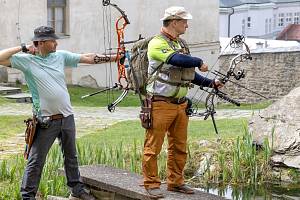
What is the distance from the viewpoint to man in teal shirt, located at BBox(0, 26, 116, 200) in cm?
724

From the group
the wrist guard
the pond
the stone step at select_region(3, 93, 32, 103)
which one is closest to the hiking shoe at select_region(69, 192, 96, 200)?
the wrist guard

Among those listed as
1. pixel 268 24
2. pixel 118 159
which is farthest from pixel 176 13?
pixel 268 24

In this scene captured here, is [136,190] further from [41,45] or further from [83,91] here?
[83,91]

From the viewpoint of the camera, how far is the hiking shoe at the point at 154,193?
7086mm

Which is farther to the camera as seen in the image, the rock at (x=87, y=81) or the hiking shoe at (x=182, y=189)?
the rock at (x=87, y=81)

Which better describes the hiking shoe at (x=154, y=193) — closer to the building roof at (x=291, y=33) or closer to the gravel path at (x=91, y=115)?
the gravel path at (x=91, y=115)

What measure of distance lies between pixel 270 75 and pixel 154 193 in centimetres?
2271

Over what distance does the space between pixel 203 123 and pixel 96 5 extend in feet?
36.2

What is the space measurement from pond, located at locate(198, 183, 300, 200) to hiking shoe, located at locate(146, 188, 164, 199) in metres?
2.32

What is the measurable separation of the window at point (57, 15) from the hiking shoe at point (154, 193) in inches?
700

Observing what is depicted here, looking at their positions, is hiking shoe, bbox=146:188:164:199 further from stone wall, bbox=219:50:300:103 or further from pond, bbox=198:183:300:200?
stone wall, bbox=219:50:300:103

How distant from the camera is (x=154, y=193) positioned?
7.12 meters

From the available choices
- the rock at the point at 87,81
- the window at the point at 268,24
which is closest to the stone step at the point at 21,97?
the rock at the point at 87,81

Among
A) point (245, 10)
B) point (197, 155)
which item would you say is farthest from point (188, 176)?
point (245, 10)
